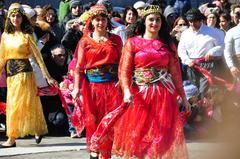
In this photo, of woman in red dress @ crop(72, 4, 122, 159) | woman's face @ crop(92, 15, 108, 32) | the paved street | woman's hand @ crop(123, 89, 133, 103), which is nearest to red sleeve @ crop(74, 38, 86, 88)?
woman in red dress @ crop(72, 4, 122, 159)

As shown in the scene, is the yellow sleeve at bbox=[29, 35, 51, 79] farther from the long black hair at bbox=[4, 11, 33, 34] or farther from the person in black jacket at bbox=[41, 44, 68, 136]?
the person in black jacket at bbox=[41, 44, 68, 136]

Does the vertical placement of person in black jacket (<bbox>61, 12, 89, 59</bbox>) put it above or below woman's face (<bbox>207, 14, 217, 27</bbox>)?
below

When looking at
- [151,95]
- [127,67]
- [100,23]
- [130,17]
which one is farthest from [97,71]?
[130,17]

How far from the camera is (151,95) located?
8617 millimetres

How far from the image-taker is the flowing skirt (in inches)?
444

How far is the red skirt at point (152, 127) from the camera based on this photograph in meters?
8.45

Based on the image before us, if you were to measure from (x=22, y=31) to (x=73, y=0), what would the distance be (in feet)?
15.2

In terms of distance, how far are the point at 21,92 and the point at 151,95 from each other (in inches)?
126

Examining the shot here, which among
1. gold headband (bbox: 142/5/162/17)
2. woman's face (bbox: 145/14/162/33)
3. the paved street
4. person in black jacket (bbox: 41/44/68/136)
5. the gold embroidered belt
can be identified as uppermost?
gold headband (bbox: 142/5/162/17)

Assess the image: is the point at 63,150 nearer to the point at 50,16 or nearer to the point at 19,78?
the point at 19,78

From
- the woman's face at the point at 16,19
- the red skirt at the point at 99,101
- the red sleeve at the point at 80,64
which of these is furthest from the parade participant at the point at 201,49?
the red sleeve at the point at 80,64

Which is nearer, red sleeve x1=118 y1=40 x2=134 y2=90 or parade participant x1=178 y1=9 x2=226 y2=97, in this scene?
red sleeve x1=118 y1=40 x2=134 y2=90

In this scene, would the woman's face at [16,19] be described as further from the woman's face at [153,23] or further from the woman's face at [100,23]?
the woman's face at [153,23]

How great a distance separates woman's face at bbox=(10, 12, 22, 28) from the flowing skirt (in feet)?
2.27
